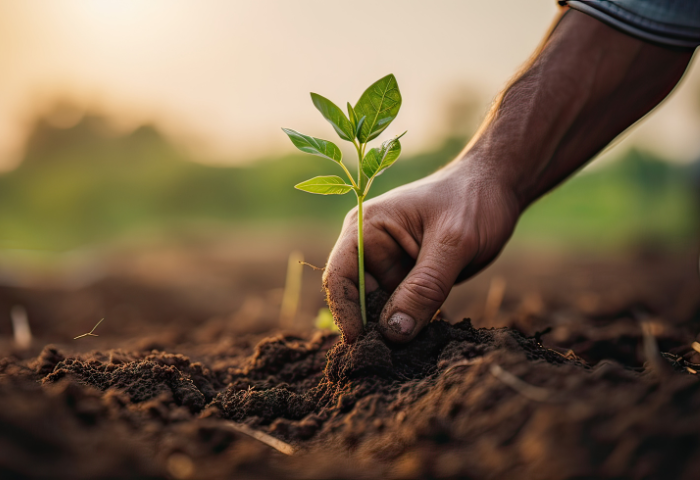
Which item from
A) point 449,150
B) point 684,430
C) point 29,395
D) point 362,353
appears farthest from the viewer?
point 449,150

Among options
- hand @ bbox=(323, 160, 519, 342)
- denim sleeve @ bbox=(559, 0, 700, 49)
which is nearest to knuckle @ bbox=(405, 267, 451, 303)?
hand @ bbox=(323, 160, 519, 342)

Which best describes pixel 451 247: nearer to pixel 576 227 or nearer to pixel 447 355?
pixel 447 355

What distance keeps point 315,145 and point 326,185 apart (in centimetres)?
15

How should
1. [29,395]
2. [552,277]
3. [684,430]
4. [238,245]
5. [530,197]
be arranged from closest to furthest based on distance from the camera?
[684,430] < [29,395] < [530,197] < [552,277] < [238,245]

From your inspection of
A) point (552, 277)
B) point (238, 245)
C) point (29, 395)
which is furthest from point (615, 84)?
point (238, 245)

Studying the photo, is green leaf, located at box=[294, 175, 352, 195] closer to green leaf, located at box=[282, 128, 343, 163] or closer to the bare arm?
green leaf, located at box=[282, 128, 343, 163]

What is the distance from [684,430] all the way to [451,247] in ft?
2.98

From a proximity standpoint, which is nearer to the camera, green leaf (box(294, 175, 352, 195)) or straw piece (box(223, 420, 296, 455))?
straw piece (box(223, 420, 296, 455))

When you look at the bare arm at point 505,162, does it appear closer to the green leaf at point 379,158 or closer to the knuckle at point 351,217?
the knuckle at point 351,217

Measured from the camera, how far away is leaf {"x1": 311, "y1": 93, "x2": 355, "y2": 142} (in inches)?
59.6

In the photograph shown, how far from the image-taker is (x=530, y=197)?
2023 mm

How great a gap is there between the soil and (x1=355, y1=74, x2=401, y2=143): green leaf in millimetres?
699

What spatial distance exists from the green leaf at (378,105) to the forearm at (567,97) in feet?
1.72

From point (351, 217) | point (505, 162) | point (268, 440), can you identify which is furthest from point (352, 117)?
point (268, 440)
